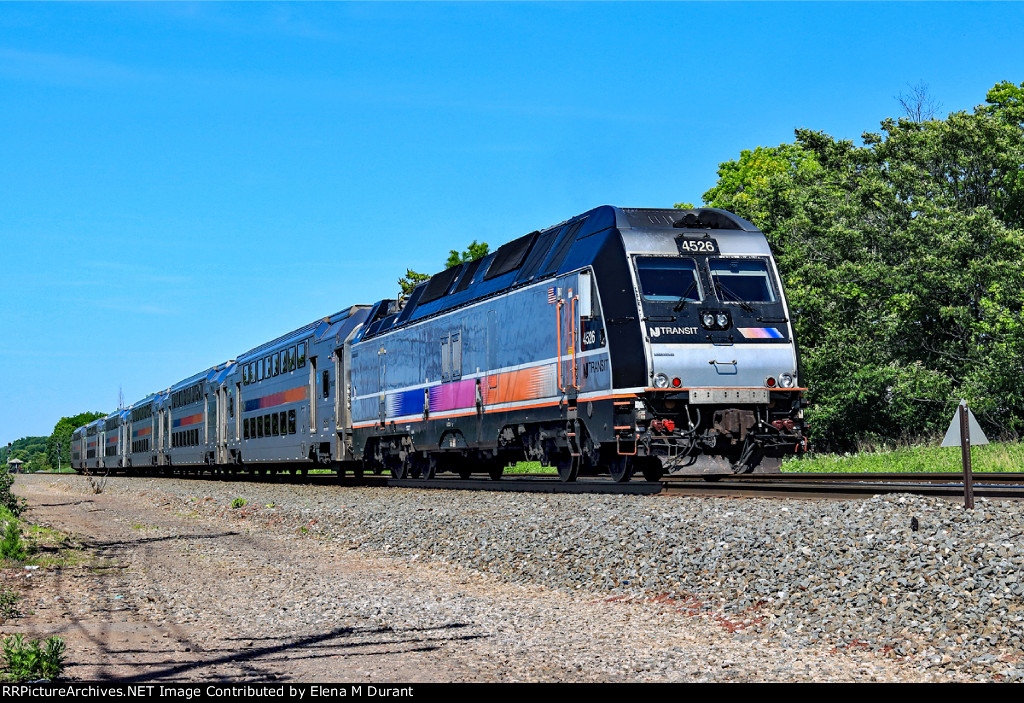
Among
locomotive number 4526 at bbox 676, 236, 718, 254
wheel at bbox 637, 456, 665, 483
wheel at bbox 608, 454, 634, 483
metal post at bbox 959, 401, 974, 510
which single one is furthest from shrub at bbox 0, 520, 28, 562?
metal post at bbox 959, 401, 974, 510

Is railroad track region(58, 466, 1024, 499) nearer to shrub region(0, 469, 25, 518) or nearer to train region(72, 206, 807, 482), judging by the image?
train region(72, 206, 807, 482)

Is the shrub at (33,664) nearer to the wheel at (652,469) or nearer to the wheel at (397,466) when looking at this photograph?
the wheel at (652,469)

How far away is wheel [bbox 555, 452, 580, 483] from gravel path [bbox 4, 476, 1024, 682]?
265 centimetres

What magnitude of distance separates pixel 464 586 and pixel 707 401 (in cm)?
521

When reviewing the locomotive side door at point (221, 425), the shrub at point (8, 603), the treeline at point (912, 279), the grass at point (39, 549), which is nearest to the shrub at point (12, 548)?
the grass at point (39, 549)

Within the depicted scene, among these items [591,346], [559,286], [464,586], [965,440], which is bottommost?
[464,586]

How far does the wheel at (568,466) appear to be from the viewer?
17156 millimetres

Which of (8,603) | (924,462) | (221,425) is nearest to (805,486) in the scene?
(924,462)

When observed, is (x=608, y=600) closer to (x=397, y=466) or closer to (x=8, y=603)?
(x=8, y=603)

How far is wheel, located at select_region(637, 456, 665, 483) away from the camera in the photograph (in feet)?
54.7

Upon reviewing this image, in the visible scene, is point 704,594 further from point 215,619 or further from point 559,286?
point 559,286

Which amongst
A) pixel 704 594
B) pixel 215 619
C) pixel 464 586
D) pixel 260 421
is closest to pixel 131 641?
pixel 215 619

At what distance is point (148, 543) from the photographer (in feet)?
51.8

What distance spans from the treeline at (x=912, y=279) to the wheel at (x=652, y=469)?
31.4 feet
